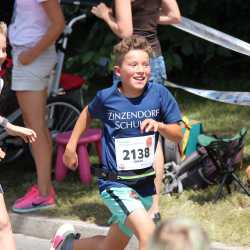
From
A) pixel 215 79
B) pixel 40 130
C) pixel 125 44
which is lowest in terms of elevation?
pixel 215 79

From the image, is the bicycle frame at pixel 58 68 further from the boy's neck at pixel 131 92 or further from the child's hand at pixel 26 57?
the boy's neck at pixel 131 92

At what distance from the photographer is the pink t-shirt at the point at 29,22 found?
5027 millimetres

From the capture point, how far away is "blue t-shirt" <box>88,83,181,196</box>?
374cm

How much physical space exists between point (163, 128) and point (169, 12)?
5.11 feet

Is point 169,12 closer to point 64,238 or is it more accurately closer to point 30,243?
point 64,238

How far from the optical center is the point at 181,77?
9.89 meters

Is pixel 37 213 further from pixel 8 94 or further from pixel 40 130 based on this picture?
pixel 8 94

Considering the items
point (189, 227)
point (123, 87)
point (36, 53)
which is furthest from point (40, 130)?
point (189, 227)

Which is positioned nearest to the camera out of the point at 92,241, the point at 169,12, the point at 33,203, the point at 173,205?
the point at 92,241

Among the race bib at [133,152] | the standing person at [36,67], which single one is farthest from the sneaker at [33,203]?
the race bib at [133,152]

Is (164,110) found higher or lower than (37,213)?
higher

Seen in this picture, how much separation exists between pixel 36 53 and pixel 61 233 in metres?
1.44

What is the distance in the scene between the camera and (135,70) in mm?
3707

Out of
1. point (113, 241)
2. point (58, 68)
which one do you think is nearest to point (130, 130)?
point (113, 241)
